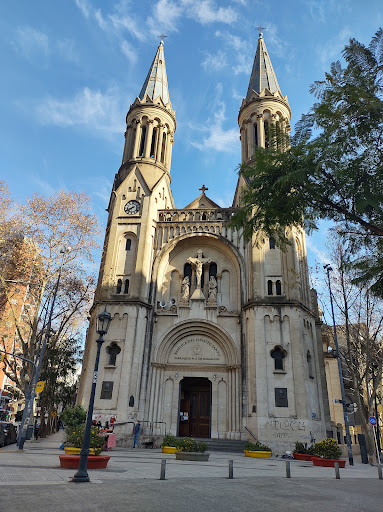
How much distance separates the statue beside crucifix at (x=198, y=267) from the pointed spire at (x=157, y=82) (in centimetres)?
1742

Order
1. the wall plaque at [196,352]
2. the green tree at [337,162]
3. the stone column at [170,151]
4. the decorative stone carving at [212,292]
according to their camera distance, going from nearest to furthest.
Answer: the green tree at [337,162] < the wall plaque at [196,352] < the decorative stone carving at [212,292] < the stone column at [170,151]

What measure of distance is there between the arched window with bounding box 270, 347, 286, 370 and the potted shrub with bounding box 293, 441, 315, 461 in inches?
173

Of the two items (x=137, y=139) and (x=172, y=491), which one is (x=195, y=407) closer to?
(x=172, y=491)


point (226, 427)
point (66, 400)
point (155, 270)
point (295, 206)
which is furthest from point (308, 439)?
point (66, 400)

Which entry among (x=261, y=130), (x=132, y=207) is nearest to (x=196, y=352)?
(x=132, y=207)

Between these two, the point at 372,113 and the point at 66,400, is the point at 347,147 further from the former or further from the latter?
the point at 66,400

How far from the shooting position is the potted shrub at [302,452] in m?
18.8

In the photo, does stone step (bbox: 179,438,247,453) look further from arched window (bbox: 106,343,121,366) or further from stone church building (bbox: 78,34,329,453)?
arched window (bbox: 106,343,121,366)

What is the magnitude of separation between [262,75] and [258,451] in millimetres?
33710

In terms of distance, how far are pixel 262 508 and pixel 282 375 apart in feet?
53.8

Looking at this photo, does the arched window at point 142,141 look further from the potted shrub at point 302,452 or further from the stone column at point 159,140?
the potted shrub at point 302,452

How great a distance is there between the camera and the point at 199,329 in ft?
86.6

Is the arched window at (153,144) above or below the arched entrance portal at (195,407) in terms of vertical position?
above

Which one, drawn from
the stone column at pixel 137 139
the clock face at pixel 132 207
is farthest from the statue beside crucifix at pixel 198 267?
the stone column at pixel 137 139
